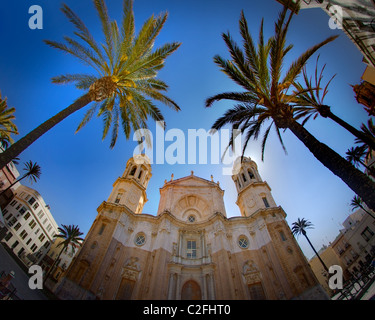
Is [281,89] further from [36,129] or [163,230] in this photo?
[163,230]

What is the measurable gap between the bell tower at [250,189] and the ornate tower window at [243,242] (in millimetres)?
3989

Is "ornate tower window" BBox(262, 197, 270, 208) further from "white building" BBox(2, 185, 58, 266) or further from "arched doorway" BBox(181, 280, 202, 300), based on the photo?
"white building" BBox(2, 185, 58, 266)

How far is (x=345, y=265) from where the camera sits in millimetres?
42688

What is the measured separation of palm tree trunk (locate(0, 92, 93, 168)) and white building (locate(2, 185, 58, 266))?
134ft

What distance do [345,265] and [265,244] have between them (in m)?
33.8

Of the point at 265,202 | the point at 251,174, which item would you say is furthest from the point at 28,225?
the point at 265,202

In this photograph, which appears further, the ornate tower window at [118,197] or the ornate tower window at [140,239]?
the ornate tower window at [118,197]

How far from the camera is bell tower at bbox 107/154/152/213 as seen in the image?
28.4 meters

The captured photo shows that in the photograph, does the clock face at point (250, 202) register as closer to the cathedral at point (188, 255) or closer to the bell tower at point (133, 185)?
the cathedral at point (188, 255)

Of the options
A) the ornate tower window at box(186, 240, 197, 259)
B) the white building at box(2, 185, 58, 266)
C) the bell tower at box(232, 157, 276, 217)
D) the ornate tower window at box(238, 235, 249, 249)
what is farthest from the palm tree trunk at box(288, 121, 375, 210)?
the white building at box(2, 185, 58, 266)

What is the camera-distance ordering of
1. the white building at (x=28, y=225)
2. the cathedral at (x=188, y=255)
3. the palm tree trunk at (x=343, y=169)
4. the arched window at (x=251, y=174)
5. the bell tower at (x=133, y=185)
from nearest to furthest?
the palm tree trunk at (x=343, y=169) < the cathedral at (x=188, y=255) < the bell tower at (x=133, y=185) < the arched window at (x=251, y=174) < the white building at (x=28, y=225)

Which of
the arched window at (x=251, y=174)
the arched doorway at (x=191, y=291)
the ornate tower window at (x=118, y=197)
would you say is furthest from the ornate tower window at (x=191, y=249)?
the arched window at (x=251, y=174)

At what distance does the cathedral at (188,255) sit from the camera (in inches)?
777
